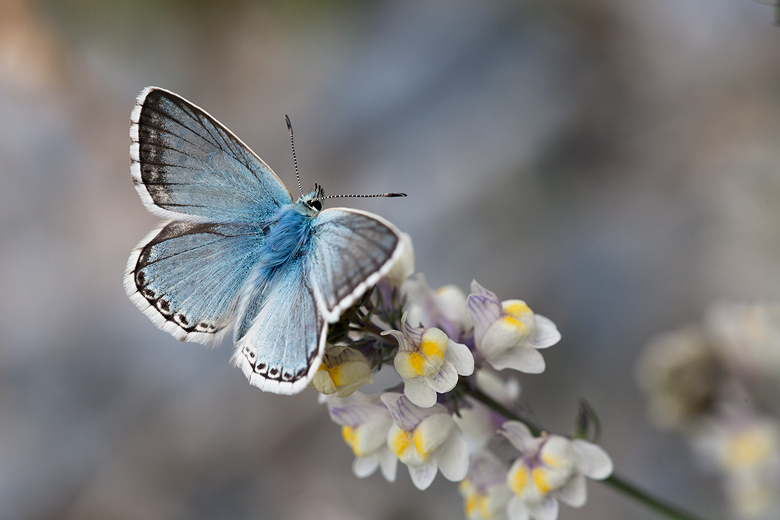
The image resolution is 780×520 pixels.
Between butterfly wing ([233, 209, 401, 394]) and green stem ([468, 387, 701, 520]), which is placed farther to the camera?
green stem ([468, 387, 701, 520])

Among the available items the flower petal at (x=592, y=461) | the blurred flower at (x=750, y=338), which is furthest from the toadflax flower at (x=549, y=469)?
the blurred flower at (x=750, y=338)

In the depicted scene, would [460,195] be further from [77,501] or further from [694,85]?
[77,501]

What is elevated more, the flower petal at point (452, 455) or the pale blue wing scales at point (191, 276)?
the pale blue wing scales at point (191, 276)

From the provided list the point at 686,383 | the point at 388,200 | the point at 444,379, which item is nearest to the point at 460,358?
the point at 444,379

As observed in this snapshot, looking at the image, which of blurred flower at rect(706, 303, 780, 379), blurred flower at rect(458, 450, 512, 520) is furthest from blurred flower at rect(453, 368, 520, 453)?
blurred flower at rect(706, 303, 780, 379)

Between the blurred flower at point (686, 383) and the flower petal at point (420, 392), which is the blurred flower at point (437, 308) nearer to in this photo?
the flower petal at point (420, 392)

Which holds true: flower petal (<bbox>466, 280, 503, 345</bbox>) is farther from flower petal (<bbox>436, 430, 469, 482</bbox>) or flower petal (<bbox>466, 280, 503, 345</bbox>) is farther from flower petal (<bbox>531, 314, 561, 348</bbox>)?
flower petal (<bbox>436, 430, 469, 482</bbox>)
